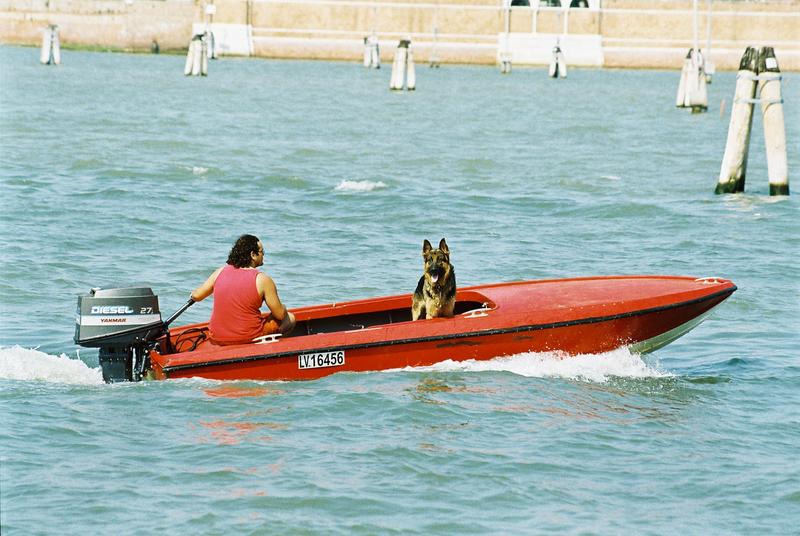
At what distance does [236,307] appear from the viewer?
1168 cm

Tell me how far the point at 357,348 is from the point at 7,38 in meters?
92.5

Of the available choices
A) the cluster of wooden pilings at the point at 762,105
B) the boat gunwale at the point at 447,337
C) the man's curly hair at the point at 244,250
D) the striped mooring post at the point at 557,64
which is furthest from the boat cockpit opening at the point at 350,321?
the striped mooring post at the point at 557,64

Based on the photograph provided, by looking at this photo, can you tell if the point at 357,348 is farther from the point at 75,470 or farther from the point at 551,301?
the point at 75,470

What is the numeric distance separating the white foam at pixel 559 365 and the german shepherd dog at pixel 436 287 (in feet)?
1.54

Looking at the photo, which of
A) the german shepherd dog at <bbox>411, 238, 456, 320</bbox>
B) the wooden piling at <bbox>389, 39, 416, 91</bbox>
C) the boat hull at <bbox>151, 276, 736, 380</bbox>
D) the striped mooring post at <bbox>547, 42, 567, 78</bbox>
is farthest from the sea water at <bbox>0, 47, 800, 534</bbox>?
the striped mooring post at <bbox>547, 42, 567, 78</bbox>

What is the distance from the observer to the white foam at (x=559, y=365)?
1199 cm

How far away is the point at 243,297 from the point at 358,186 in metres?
15.3

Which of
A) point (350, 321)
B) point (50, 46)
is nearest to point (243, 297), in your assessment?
point (350, 321)

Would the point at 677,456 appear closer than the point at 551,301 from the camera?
Yes

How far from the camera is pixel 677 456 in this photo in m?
10.3

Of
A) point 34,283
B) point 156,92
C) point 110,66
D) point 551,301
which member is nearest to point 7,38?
point 110,66

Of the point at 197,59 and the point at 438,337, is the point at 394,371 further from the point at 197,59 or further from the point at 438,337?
the point at 197,59

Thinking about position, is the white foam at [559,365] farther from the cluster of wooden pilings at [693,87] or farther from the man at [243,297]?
the cluster of wooden pilings at [693,87]

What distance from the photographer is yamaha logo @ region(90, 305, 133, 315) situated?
11367 mm
